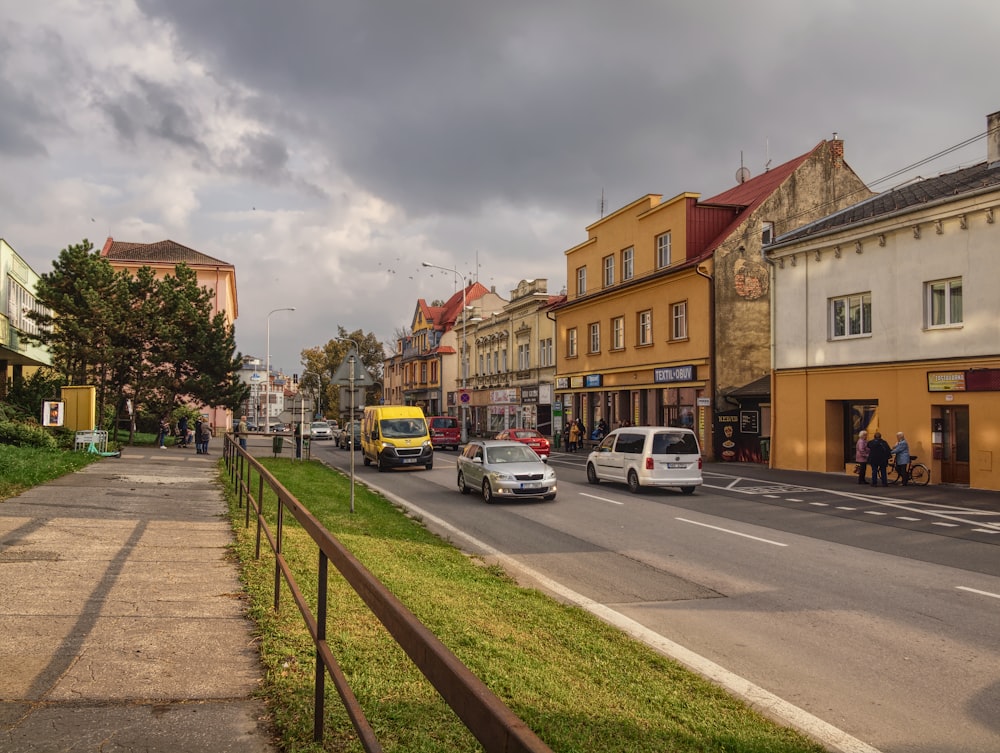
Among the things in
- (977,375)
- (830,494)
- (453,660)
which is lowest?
(830,494)

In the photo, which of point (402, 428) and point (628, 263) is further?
point (628, 263)

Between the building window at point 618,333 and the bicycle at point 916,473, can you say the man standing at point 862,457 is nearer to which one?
the bicycle at point 916,473

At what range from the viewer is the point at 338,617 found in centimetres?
626

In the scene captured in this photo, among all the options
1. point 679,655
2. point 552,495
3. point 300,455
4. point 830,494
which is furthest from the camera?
point 300,455

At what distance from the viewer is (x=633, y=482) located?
20609 mm

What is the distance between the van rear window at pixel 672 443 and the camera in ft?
66.3

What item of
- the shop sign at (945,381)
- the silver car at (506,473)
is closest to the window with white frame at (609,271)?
the shop sign at (945,381)

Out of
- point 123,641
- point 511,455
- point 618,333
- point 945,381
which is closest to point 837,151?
point 618,333

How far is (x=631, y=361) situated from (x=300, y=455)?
16861mm

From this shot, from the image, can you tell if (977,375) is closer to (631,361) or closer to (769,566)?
(769,566)

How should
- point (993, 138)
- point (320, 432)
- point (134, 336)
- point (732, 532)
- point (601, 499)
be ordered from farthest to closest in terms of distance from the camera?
point (320, 432)
point (134, 336)
point (993, 138)
point (601, 499)
point (732, 532)

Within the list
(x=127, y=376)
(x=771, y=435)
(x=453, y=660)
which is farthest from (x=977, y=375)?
(x=127, y=376)

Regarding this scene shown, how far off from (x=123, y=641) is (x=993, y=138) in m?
27.0

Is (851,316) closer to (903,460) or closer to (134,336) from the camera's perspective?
(903,460)
